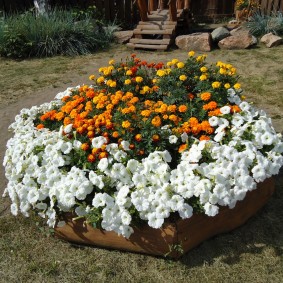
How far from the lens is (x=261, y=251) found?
9.52ft

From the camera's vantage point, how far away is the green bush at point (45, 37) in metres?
8.15

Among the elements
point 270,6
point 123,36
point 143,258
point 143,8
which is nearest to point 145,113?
point 143,258

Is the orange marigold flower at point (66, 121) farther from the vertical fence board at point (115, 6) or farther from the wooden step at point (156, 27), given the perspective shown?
the vertical fence board at point (115, 6)

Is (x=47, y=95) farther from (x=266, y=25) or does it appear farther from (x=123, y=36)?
(x=266, y=25)

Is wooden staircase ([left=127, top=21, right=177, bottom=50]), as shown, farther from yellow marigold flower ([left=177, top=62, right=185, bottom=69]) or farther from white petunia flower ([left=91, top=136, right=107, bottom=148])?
white petunia flower ([left=91, top=136, right=107, bottom=148])

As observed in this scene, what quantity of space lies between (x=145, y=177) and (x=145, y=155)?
310mm

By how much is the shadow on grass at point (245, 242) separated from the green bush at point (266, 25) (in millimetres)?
6834

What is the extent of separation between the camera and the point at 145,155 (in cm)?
296

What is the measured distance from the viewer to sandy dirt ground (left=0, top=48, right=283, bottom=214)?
4.67 meters

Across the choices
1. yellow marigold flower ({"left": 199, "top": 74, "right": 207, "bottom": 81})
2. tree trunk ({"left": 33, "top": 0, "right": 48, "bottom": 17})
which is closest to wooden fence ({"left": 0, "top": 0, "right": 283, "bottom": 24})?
tree trunk ({"left": 33, "top": 0, "right": 48, "bottom": 17})

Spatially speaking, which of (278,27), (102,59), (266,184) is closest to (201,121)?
(266,184)

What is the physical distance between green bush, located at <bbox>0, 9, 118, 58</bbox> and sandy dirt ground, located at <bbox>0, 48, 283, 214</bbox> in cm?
69

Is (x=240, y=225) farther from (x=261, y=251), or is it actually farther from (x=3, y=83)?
(x=3, y=83)

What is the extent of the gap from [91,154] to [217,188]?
3.21ft
